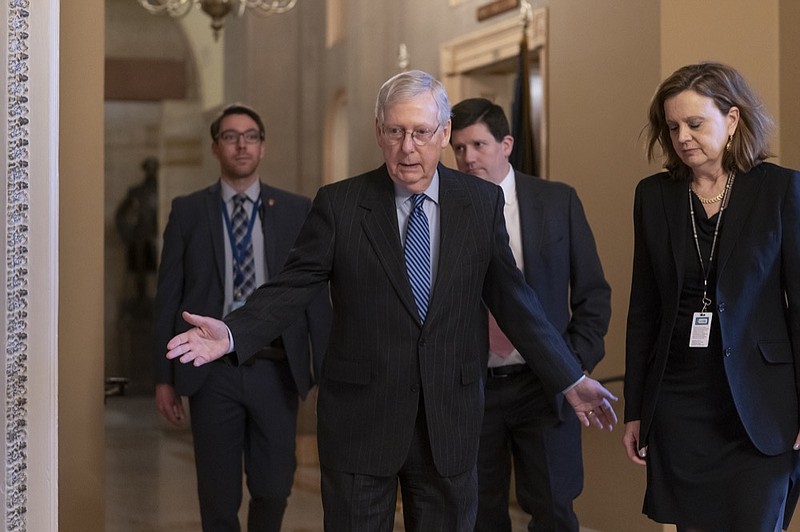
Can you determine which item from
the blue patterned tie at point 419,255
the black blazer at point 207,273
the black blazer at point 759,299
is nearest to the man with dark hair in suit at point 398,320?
the blue patterned tie at point 419,255

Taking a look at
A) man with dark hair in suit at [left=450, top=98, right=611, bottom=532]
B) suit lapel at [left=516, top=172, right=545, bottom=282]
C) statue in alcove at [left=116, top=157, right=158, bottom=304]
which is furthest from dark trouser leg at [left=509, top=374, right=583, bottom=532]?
statue in alcove at [left=116, top=157, right=158, bottom=304]

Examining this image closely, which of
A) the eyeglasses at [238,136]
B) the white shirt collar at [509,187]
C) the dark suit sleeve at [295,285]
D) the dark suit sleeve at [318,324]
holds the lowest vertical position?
the dark suit sleeve at [318,324]

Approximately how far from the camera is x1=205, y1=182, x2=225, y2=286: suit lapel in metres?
5.14

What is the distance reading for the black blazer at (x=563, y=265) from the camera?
4574 millimetres

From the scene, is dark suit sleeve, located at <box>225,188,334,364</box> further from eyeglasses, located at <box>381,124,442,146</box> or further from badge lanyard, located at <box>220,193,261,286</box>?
badge lanyard, located at <box>220,193,261,286</box>

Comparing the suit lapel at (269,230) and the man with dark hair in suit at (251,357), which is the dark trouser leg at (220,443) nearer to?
the man with dark hair in suit at (251,357)

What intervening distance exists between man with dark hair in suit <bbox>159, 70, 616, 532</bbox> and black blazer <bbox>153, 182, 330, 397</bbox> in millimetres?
1582

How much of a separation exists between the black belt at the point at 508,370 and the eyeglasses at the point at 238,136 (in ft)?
4.80

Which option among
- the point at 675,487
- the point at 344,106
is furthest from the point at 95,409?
the point at 344,106

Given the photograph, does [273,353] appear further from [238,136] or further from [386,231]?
[386,231]

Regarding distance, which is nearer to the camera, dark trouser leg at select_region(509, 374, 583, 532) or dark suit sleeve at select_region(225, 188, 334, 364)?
dark suit sleeve at select_region(225, 188, 334, 364)

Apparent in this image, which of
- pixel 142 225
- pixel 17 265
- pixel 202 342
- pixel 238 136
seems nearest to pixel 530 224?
pixel 238 136

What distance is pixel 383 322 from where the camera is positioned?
11.3ft

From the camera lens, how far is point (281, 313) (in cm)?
351
